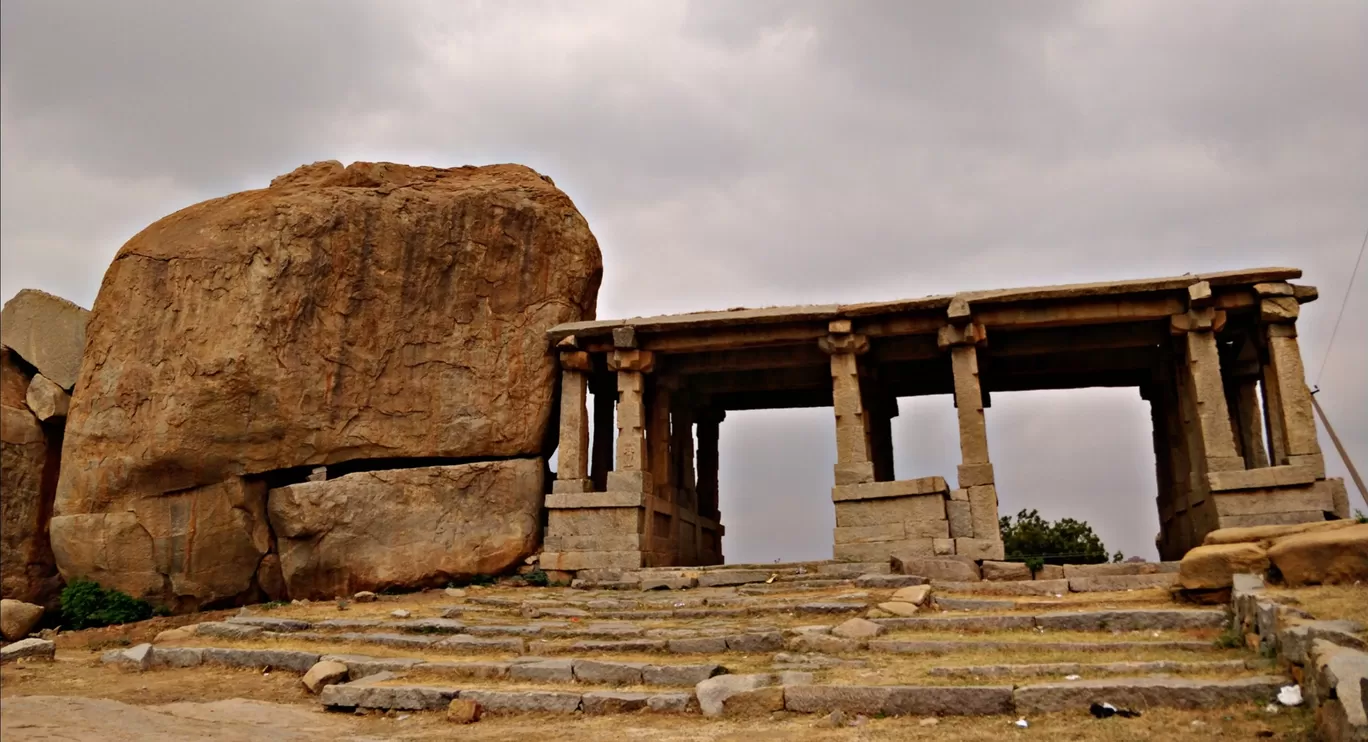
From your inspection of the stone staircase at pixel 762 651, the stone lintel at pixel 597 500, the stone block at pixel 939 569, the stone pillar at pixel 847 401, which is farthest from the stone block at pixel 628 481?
the stone block at pixel 939 569

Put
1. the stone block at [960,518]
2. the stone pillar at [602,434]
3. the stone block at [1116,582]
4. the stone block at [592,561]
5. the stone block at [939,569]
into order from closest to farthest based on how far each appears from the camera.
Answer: the stone block at [1116,582] < the stone block at [939,569] < the stone block at [960,518] < the stone block at [592,561] < the stone pillar at [602,434]

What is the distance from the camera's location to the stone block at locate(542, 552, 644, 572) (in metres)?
15.6

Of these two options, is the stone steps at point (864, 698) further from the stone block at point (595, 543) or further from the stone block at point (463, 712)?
the stone block at point (595, 543)

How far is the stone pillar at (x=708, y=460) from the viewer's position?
21.9 meters

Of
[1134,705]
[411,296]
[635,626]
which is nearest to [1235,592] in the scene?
[1134,705]

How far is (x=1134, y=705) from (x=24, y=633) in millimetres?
12763

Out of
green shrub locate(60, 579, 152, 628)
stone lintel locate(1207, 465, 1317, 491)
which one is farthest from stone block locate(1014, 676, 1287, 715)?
green shrub locate(60, 579, 152, 628)

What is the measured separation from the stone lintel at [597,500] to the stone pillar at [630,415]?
391 millimetres

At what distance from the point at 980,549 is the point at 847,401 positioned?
3256 mm

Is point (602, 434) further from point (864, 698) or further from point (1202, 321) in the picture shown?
point (864, 698)

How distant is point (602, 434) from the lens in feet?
62.9

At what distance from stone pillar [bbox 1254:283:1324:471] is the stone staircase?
5411 millimetres

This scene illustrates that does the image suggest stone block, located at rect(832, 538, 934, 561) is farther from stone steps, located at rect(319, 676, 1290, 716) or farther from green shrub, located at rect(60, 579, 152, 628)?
green shrub, located at rect(60, 579, 152, 628)

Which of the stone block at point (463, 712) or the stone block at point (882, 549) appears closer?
the stone block at point (463, 712)
